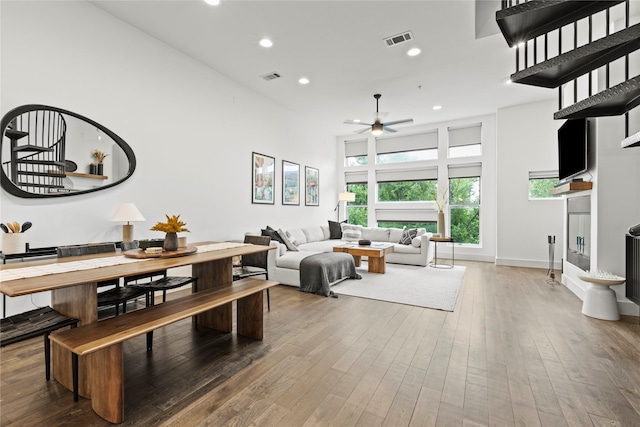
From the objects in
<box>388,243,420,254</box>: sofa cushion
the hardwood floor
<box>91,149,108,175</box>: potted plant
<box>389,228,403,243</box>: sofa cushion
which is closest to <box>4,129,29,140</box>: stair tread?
<box>91,149,108,175</box>: potted plant

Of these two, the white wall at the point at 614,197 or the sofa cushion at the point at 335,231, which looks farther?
the sofa cushion at the point at 335,231

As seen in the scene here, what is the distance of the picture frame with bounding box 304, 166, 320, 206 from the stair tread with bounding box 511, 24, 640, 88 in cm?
551

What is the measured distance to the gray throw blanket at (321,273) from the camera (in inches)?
163

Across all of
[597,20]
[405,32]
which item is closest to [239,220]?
[405,32]

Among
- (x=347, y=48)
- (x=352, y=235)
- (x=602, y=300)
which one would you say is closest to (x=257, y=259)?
(x=347, y=48)

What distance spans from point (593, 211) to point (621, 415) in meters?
2.73

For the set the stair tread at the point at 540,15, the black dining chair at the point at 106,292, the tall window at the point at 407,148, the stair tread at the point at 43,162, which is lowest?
the black dining chair at the point at 106,292

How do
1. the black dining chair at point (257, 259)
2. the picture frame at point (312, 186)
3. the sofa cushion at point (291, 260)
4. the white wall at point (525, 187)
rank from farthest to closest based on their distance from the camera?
1. the picture frame at point (312, 186)
2. the white wall at point (525, 187)
3. the sofa cushion at point (291, 260)
4. the black dining chair at point (257, 259)

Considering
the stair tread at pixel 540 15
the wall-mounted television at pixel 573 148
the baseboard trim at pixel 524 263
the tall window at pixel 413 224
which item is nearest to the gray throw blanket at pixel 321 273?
the stair tread at pixel 540 15

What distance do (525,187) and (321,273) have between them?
16.2ft

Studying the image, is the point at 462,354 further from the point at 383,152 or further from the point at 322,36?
the point at 383,152

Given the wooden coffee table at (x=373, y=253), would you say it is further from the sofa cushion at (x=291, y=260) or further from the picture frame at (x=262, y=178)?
the picture frame at (x=262, y=178)

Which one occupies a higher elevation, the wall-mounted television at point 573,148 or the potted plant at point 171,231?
the wall-mounted television at point 573,148

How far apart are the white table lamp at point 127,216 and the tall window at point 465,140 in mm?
6912
